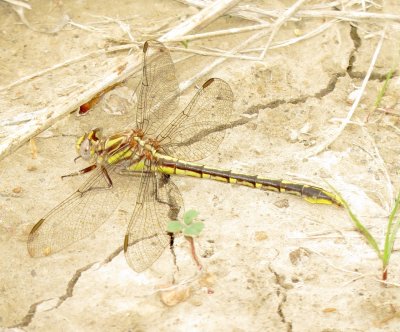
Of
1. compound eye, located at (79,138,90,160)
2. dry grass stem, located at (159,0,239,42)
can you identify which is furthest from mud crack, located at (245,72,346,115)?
compound eye, located at (79,138,90,160)

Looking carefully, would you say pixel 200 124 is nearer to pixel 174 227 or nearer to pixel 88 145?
pixel 88 145

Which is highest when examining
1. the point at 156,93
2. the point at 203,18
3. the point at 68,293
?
the point at 203,18

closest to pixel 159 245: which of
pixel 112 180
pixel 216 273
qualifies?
pixel 216 273

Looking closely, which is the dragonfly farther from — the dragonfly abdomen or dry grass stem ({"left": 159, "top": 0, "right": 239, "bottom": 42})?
dry grass stem ({"left": 159, "top": 0, "right": 239, "bottom": 42})

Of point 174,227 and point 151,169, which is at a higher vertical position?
point 151,169

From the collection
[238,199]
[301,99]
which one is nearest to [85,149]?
[238,199]

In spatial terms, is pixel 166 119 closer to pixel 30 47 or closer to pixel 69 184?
pixel 69 184
